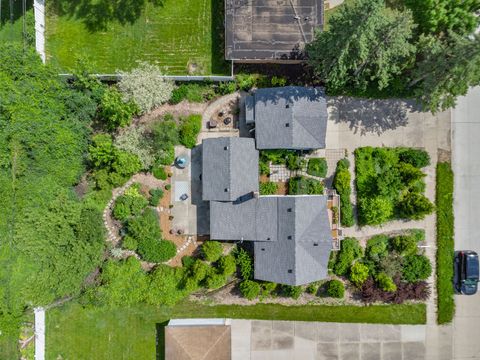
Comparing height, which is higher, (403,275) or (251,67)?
(251,67)

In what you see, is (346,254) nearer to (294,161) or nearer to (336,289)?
(336,289)

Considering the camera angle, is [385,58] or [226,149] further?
[226,149]

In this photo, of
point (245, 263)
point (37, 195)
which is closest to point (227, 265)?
point (245, 263)

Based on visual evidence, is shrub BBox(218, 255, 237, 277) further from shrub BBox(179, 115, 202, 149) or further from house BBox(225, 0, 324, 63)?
house BBox(225, 0, 324, 63)

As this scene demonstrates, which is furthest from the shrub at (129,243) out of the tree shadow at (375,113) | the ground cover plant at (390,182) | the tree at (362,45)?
the tree at (362,45)

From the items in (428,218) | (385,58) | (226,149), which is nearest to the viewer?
(385,58)

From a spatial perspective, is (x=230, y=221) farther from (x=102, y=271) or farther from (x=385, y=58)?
(x=385, y=58)

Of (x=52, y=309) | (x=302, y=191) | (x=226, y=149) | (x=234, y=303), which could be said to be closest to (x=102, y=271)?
(x=52, y=309)
